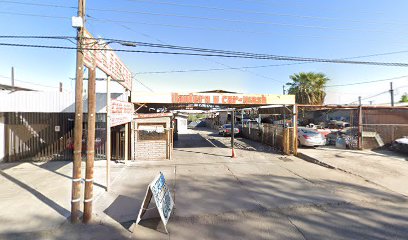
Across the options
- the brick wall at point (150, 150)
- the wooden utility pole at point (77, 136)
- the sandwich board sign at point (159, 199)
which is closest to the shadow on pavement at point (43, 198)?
the wooden utility pole at point (77, 136)

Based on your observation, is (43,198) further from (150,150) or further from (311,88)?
(311,88)

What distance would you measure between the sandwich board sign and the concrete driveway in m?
0.22

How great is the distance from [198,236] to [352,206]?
408 cm

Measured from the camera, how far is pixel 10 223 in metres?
4.94

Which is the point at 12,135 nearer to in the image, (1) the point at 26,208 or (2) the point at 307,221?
(1) the point at 26,208

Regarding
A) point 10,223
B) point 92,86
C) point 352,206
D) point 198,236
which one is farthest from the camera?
point 352,206

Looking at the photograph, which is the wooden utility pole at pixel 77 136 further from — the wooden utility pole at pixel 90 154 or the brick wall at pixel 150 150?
the brick wall at pixel 150 150

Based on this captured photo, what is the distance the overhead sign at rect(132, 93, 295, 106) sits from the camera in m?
11.8

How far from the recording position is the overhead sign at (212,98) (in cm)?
1177

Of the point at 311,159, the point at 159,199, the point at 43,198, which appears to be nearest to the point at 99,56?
the point at 159,199

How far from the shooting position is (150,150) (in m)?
11.7

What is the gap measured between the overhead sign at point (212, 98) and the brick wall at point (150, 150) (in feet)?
7.03

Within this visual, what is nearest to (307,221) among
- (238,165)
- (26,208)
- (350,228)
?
(350,228)

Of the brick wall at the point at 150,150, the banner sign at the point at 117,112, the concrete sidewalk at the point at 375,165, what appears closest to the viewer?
the banner sign at the point at 117,112
